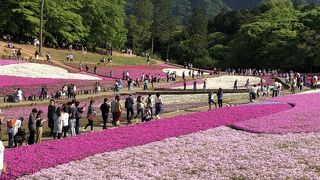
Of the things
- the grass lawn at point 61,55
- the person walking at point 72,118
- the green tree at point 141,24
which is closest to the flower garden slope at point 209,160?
the person walking at point 72,118

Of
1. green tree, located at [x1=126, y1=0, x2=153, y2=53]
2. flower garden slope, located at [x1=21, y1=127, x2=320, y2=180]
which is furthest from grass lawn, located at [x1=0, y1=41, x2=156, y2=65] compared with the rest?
flower garden slope, located at [x1=21, y1=127, x2=320, y2=180]

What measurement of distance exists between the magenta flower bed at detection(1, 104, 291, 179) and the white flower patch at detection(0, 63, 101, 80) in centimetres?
2854

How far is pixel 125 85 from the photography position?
54.1m

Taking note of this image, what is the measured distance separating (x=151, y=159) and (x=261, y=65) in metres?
83.9

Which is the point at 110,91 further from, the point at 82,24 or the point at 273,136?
the point at 82,24

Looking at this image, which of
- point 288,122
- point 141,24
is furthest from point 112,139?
point 141,24

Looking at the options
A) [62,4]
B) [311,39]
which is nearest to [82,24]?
[62,4]

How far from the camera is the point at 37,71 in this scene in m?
52.2

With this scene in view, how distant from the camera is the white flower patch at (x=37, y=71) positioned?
49.5m

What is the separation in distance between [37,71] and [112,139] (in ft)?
116

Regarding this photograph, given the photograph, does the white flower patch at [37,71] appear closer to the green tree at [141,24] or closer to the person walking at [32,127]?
the person walking at [32,127]

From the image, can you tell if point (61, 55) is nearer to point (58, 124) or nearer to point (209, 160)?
point (58, 124)

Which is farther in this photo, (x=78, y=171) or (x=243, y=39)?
(x=243, y=39)

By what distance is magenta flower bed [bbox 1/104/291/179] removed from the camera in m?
15.0
